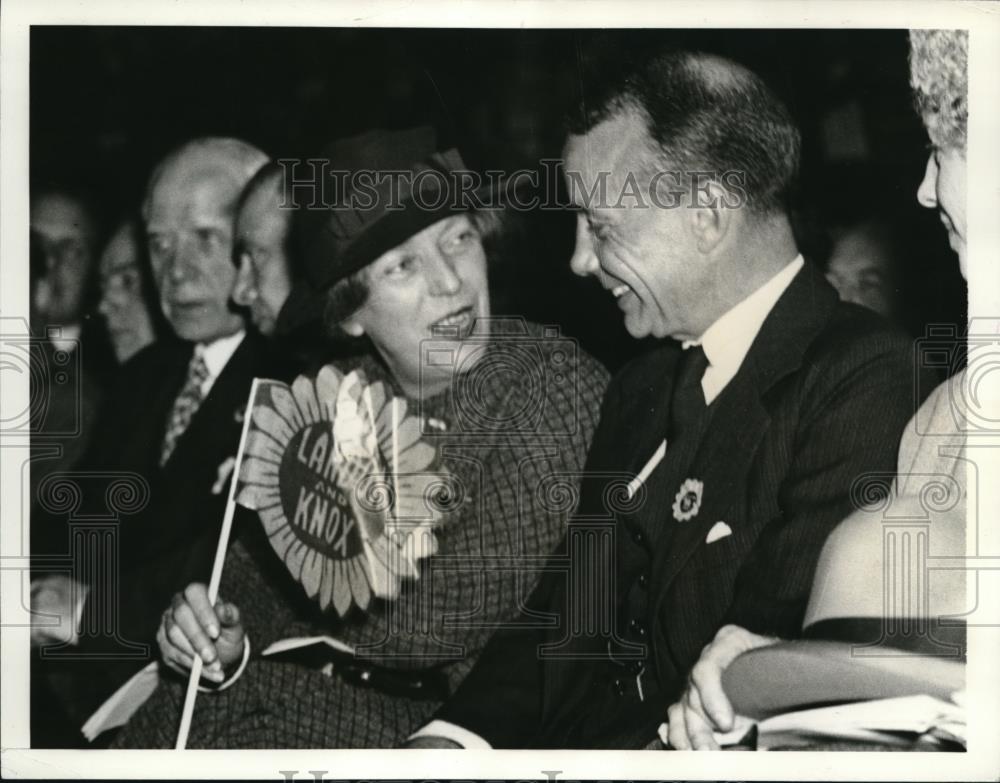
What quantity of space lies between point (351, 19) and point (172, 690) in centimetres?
154

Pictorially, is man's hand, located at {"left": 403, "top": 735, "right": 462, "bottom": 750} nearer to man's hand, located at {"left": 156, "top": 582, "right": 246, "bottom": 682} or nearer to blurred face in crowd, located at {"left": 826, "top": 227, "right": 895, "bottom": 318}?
man's hand, located at {"left": 156, "top": 582, "right": 246, "bottom": 682}

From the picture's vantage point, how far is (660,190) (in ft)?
8.50

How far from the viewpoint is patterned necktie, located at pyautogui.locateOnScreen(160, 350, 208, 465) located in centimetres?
267

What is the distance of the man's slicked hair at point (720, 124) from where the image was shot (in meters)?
2.58

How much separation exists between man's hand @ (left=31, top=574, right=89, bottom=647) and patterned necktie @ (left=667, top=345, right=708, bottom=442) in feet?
4.47

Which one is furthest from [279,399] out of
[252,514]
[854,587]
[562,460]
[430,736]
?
[854,587]

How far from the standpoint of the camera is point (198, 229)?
8.71ft

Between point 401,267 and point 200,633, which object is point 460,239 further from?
point 200,633

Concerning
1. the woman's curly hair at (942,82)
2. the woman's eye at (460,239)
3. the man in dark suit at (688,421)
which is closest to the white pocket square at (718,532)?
the man in dark suit at (688,421)

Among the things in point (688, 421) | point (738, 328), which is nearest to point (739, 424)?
point (688, 421)

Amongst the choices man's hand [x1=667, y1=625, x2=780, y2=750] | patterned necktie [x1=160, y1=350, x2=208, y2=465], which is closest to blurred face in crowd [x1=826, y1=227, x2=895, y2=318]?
man's hand [x1=667, y1=625, x2=780, y2=750]

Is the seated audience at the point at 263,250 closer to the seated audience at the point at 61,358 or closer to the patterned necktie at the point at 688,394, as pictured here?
the seated audience at the point at 61,358

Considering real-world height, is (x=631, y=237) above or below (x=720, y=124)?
below

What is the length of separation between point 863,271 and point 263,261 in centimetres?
132
